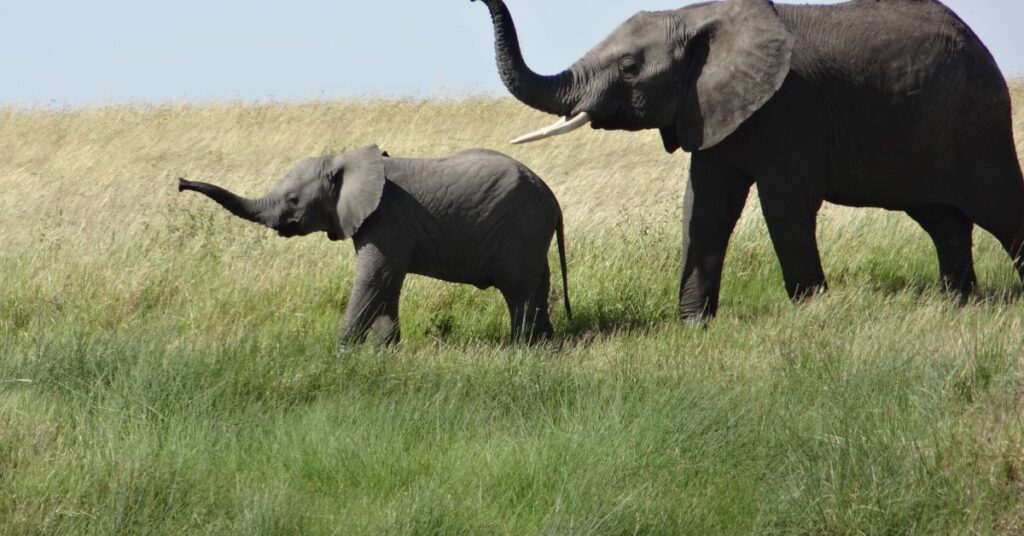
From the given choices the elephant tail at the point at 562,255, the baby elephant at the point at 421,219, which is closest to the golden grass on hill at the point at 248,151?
the elephant tail at the point at 562,255

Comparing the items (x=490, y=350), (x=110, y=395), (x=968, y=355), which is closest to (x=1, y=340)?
(x=110, y=395)

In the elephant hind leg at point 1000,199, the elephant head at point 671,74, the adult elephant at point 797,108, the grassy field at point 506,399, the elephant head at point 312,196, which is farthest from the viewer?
the elephant hind leg at point 1000,199

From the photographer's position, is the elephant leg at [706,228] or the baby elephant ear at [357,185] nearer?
the baby elephant ear at [357,185]

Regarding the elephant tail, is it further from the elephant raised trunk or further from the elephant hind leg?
the elephant hind leg

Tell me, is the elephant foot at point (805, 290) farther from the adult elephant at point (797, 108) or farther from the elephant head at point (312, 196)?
the elephant head at point (312, 196)

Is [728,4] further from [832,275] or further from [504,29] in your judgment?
[832,275]

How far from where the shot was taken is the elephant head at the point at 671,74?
29.4ft

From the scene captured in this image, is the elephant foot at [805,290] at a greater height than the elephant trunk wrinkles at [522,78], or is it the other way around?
the elephant trunk wrinkles at [522,78]

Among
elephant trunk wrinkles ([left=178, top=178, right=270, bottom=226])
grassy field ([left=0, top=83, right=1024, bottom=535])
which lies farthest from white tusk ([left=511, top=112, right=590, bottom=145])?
elephant trunk wrinkles ([left=178, top=178, right=270, bottom=226])

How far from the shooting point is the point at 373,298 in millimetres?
8719

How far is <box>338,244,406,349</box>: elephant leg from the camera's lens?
872 centimetres

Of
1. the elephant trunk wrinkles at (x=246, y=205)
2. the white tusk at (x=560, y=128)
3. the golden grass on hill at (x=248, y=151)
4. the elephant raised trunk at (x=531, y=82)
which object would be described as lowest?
the golden grass on hill at (x=248, y=151)

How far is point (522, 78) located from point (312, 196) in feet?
4.49

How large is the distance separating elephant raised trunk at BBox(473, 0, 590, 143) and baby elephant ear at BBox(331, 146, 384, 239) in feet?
2.68
